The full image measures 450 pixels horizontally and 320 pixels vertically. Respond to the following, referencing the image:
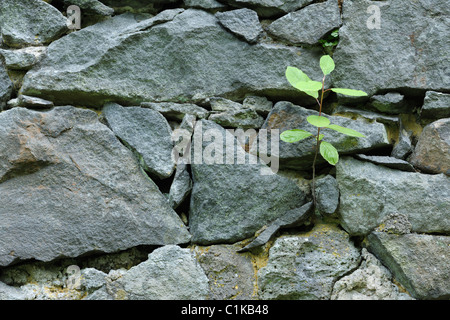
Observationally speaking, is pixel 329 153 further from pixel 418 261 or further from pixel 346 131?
pixel 418 261

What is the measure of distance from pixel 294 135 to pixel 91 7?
1.08 metres

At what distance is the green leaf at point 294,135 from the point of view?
155 cm

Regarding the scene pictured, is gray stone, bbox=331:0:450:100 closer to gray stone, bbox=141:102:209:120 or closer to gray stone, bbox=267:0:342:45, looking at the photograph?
gray stone, bbox=267:0:342:45

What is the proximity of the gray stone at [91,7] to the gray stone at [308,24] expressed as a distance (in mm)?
750

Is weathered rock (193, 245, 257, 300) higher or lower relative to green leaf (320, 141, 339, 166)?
lower

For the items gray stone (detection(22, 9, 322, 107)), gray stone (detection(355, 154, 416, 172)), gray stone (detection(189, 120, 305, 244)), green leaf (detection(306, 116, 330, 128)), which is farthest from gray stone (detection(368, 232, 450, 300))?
gray stone (detection(22, 9, 322, 107))

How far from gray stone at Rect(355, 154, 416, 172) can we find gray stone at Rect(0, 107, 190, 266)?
801 mm

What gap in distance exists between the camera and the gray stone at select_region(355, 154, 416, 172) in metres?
1.63

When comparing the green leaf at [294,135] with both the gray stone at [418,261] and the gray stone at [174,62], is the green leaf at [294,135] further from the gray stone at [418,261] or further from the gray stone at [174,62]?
the gray stone at [418,261]

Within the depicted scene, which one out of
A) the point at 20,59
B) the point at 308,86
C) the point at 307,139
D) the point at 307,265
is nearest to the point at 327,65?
the point at 308,86

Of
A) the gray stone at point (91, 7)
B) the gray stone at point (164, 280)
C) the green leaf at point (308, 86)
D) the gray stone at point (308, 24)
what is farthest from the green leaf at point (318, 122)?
the gray stone at point (91, 7)

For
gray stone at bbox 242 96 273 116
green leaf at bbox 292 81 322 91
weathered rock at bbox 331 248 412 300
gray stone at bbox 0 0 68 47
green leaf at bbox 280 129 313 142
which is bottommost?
weathered rock at bbox 331 248 412 300

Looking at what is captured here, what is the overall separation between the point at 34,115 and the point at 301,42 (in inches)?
46.1

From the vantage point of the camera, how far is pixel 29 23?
5.89 ft
